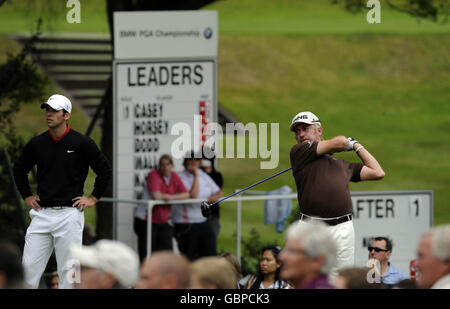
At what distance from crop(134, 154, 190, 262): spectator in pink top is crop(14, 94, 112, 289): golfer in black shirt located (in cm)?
399

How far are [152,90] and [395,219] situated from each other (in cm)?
338

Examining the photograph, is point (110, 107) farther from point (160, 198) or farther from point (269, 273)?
point (269, 273)

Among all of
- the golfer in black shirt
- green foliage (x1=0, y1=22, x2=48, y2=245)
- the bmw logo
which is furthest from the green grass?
the golfer in black shirt

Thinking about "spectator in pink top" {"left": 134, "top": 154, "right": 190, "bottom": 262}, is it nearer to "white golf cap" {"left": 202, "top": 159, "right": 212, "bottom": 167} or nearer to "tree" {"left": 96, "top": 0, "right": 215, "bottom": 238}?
"white golf cap" {"left": 202, "top": 159, "right": 212, "bottom": 167}

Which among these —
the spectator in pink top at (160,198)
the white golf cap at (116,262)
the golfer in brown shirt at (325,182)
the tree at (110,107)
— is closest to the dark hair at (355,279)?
the white golf cap at (116,262)

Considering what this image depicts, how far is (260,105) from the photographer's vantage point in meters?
29.1

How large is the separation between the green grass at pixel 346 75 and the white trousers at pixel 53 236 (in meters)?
17.6

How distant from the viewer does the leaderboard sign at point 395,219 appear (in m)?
13.8

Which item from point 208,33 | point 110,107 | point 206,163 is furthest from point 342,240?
point 110,107

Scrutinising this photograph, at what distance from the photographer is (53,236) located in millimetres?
9547

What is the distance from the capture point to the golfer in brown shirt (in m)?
9.24
